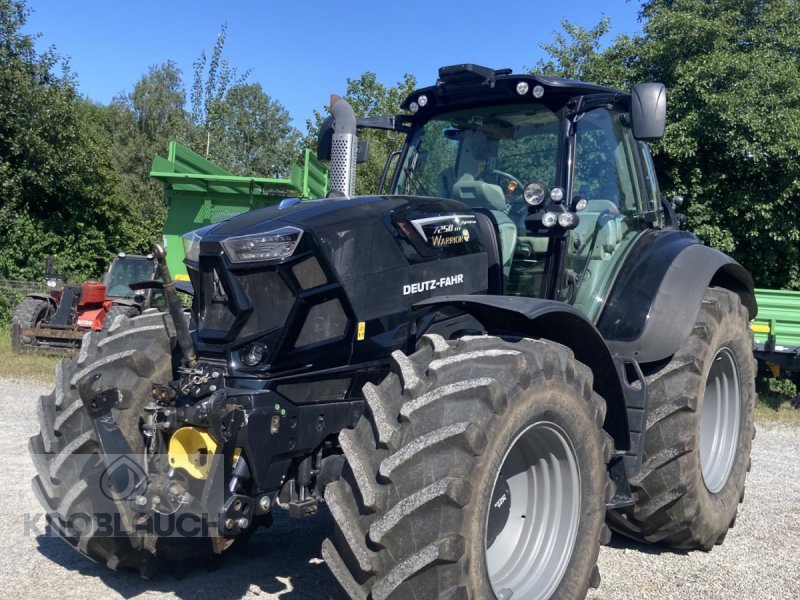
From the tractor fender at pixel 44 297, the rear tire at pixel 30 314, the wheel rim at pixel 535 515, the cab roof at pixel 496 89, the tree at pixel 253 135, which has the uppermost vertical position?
the tree at pixel 253 135

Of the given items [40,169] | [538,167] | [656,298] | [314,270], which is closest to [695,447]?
[656,298]

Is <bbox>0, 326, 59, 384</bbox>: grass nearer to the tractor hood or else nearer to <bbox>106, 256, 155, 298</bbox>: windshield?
<bbox>106, 256, 155, 298</bbox>: windshield

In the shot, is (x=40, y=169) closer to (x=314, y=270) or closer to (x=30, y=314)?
(x=30, y=314)

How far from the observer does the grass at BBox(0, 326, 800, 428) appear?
9820 mm

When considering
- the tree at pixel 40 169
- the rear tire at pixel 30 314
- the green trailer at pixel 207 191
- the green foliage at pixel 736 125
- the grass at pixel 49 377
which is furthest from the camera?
the tree at pixel 40 169

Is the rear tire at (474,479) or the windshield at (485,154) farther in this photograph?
the windshield at (485,154)

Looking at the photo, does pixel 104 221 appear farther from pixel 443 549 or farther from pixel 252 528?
pixel 443 549

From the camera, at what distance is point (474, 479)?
9.38ft

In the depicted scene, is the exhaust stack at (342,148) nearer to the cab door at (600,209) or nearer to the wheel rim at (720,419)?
the cab door at (600,209)

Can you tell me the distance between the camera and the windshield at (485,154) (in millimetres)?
4383

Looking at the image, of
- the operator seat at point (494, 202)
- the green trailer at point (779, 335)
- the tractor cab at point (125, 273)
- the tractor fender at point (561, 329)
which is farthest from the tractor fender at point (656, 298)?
the tractor cab at point (125, 273)

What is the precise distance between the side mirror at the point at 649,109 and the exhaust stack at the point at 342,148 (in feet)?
4.82

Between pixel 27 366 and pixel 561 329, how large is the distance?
1043cm

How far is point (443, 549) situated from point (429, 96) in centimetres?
283
